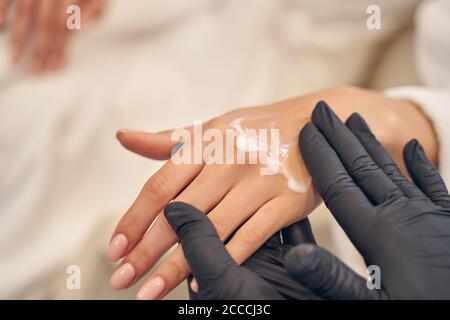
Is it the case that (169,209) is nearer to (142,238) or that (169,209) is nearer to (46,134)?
(142,238)

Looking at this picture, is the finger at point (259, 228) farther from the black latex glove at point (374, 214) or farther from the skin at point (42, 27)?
the skin at point (42, 27)

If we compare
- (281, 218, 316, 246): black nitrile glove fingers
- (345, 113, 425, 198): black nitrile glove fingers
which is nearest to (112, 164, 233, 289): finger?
(281, 218, 316, 246): black nitrile glove fingers

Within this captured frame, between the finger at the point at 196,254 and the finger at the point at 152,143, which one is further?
the finger at the point at 152,143

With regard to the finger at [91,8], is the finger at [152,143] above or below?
below

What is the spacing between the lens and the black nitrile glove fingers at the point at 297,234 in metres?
0.63

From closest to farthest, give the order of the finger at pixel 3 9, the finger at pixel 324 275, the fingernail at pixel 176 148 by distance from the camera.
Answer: the finger at pixel 324 275 → the fingernail at pixel 176 148 → the finger at pixel 3 9

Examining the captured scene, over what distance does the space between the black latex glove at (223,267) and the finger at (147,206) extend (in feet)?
0.16

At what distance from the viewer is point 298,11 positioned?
1169 millimetres

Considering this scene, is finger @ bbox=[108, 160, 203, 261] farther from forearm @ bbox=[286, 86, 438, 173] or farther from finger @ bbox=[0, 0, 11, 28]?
finger @ bbox=[0, 0, 11, 28]

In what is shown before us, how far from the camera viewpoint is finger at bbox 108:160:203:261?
25.4 inches

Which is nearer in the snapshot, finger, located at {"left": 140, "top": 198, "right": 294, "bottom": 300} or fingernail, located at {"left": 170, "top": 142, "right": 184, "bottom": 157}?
finger, located at {"left": 140, "top": 198, "right": 294, "bottom": 300}

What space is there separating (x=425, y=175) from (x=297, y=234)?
210 millimetres

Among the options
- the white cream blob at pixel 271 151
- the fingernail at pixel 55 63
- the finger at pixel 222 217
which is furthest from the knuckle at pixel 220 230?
the fingernail at pixel 55 63
